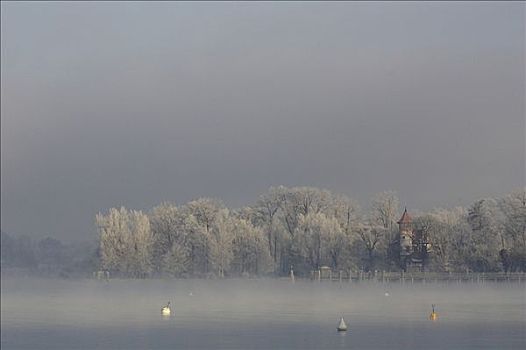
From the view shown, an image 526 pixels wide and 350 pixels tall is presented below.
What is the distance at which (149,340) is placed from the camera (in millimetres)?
43438

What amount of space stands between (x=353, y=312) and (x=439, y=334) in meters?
14.8

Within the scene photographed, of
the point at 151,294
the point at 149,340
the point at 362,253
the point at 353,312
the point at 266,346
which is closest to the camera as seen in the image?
the point at 266,346

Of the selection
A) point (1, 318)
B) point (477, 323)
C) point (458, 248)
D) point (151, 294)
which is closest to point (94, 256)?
point (151, 294)

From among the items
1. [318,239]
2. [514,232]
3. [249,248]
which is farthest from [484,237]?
[249,248]

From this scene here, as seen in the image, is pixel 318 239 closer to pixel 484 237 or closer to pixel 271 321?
pixel 484 237

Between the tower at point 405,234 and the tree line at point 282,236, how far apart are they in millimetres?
919

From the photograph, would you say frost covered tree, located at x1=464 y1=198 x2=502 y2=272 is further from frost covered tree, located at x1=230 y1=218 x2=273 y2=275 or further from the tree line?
frost covered tree, located at x1=230 y1=218 x2=273 y2=275

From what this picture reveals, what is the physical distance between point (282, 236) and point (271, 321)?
6154 cm

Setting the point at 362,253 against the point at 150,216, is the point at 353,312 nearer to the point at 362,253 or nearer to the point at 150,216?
the point at 362,253

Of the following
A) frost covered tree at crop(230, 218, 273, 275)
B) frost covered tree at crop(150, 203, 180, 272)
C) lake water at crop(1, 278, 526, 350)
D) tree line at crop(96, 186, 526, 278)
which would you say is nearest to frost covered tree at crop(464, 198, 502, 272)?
tree line at crop(96, 186, 526, 278)

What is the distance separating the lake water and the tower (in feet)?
73.1

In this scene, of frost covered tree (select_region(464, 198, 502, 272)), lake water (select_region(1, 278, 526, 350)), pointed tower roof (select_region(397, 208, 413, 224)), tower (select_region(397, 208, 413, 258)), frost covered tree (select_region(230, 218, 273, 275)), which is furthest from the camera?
frost covered tree (select_region(230, 218, 273, 275))

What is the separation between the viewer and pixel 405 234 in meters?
112

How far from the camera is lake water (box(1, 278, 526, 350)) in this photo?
4191 cm
